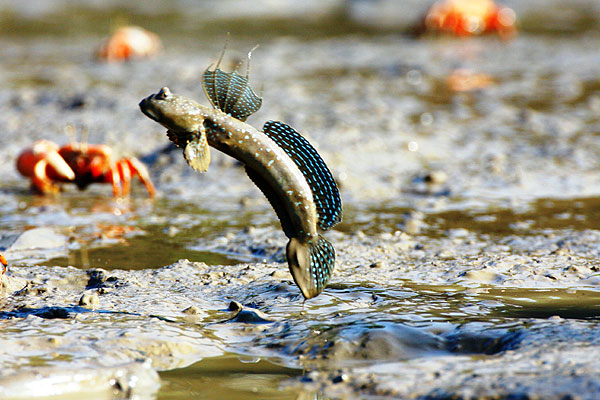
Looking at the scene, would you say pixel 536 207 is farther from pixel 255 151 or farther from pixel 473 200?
pixel 255 151

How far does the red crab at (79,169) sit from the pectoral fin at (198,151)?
8.52ft

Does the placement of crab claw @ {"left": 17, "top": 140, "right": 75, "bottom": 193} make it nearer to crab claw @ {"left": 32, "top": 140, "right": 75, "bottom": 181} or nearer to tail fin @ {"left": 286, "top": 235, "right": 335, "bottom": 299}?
crab claw @ {"left": 32, "top": 140, "right": 75, "bottom": 181}

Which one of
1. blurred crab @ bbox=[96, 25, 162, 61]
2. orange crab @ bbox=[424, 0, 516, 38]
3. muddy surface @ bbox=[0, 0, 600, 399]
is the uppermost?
orange crab @ bbox=[424, 0, 516, 38]

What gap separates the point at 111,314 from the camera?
9.69 ft

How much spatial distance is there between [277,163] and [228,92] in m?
0.28

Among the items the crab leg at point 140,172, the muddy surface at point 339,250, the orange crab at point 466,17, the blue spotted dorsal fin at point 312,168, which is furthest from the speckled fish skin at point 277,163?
the orange crab at point 466,17

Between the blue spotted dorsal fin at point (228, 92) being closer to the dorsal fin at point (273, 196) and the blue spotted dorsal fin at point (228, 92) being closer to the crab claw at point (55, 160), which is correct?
the dorsal fin at point (273, 196)

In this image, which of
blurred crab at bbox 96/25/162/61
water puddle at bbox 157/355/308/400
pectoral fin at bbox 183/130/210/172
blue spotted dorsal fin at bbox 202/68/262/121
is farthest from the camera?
blurred crab at bbox 96/25/162/61

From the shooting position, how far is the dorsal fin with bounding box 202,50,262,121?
2641 mm

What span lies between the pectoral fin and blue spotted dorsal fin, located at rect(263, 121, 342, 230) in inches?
9.1

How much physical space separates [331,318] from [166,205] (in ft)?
7.46

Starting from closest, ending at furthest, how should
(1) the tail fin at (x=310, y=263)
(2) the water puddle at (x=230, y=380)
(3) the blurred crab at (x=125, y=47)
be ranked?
(2) the water puddle at (x=230, y=380), (1) the tail fin at (x=310, y=263), (3) the blurred crab at (x=125, y=47)

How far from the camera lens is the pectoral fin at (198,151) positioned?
8.32 ft

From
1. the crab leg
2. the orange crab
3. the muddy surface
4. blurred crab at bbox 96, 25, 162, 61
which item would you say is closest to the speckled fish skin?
the muddy surface
